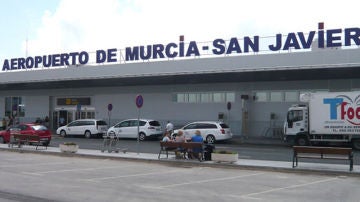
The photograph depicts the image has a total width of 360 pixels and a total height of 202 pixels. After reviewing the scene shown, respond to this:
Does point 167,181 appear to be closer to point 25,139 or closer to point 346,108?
point 25,139

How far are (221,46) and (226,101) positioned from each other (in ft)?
15.8

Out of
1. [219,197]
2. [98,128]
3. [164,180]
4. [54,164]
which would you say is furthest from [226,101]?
[219,197]

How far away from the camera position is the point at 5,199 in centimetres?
1004

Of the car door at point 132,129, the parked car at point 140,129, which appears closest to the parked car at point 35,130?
the parked car at point 140,129

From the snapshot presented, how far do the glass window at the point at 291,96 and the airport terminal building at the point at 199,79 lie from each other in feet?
0.23

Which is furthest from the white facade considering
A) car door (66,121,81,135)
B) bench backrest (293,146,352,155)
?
bench backrest (293,146,352,155)

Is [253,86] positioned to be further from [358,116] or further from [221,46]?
[358,116]

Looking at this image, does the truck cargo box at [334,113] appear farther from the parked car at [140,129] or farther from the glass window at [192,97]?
the glass window at [192,97]

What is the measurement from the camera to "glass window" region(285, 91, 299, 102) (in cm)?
3412

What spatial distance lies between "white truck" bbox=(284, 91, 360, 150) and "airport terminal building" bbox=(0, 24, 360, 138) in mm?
3233

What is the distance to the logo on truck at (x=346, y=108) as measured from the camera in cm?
2611

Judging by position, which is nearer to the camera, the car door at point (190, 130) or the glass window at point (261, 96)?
the car door at point (190, 130)

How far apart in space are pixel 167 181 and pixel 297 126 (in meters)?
17.1

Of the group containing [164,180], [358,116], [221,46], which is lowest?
[164,180]
